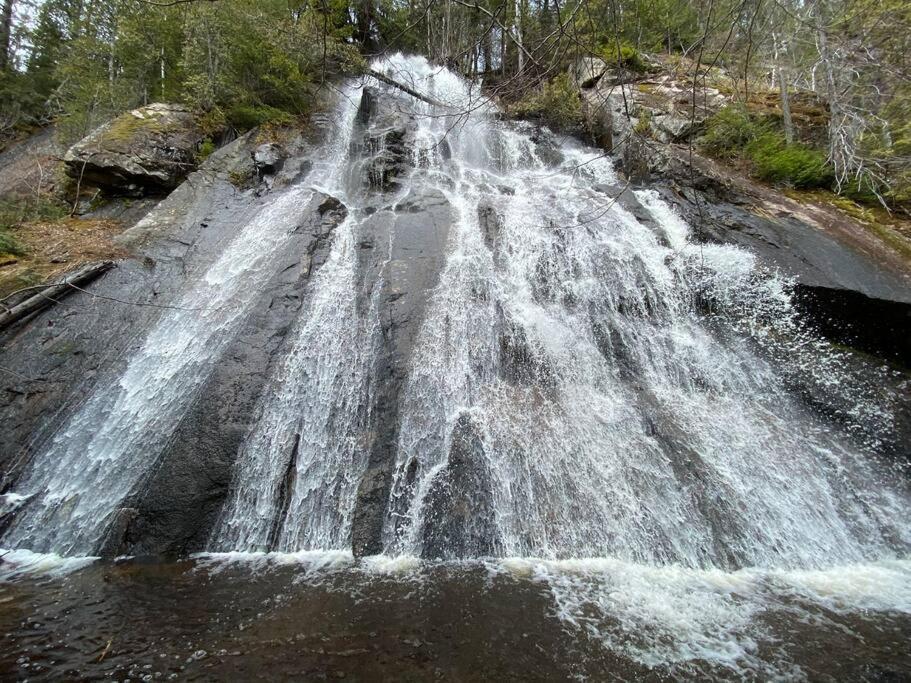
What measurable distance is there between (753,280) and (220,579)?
9.16m

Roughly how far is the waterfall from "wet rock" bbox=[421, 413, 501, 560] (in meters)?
0.02

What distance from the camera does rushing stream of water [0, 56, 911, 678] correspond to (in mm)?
4055

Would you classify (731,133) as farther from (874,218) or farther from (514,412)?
(514,412)

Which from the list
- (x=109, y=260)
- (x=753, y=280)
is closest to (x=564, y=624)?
(x=753, y=280)

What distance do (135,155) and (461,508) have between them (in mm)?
11436

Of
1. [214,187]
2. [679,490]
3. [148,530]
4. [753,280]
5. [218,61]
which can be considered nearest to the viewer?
[148,530]

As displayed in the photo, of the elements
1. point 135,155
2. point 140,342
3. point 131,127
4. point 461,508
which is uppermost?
point 131,127

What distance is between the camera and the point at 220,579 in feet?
13.6

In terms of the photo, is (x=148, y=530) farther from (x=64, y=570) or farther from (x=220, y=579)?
(x=220, y=579)

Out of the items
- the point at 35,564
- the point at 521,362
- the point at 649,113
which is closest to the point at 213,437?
the point at 35,564

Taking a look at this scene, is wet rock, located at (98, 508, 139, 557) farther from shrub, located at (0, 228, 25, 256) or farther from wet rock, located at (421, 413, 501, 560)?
shrub, located at (0, 228, 25, 256)

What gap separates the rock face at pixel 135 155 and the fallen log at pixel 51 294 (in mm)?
3395

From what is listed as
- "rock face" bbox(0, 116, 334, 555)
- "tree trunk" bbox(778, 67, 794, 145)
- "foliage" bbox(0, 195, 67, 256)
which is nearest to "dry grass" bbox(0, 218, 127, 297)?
"foliage" bbox(0, 195, 67, 256)

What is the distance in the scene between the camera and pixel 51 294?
6.76m
